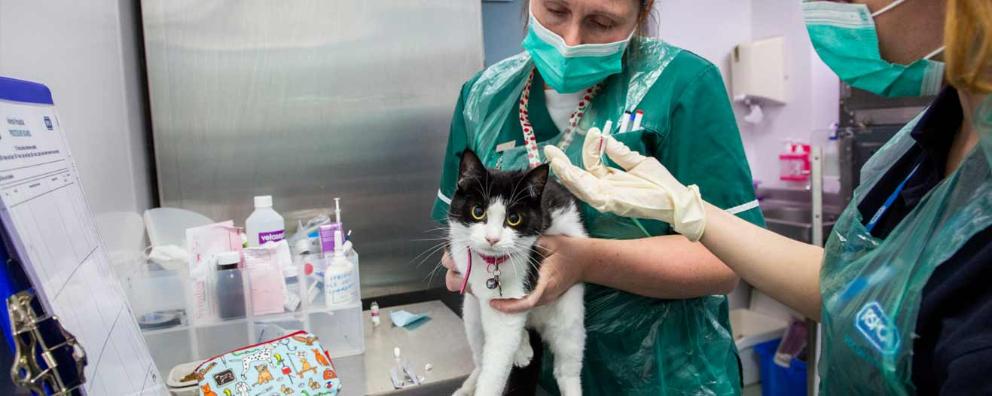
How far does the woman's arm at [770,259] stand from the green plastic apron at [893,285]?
131mm

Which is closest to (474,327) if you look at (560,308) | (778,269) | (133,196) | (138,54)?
(560,308)

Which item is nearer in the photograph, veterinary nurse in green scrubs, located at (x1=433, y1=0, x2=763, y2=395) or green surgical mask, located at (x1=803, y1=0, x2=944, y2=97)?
green surgical mask, located at (x1=803, y1=0, x2=944, y2=97)

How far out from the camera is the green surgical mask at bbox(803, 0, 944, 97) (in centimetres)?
68

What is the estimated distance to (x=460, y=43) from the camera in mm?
1896

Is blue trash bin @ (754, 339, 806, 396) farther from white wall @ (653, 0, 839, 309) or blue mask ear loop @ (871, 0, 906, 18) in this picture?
Answer: blue mask ear loop @ (871, 0, 906, 18)

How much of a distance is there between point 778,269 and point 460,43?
1.33 metres

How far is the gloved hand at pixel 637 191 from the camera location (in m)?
0.90

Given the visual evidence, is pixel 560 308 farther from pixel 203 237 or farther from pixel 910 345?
pixel 203 237

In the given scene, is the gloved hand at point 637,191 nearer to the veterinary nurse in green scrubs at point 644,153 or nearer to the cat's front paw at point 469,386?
the veterinary nurse in green scrubs at point 644,153

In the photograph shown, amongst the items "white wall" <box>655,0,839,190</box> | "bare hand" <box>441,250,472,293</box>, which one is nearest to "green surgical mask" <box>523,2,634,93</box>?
"bare hand" <box>441,250,472,293</box>

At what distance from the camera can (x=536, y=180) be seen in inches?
39.3

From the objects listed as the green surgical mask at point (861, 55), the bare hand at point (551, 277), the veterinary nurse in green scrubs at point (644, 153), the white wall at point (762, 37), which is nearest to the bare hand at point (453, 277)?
the veterinary nurse in green scrubs at point (644, 153)

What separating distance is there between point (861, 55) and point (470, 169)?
62 centimetres

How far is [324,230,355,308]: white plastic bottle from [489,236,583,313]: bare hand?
462 mm
